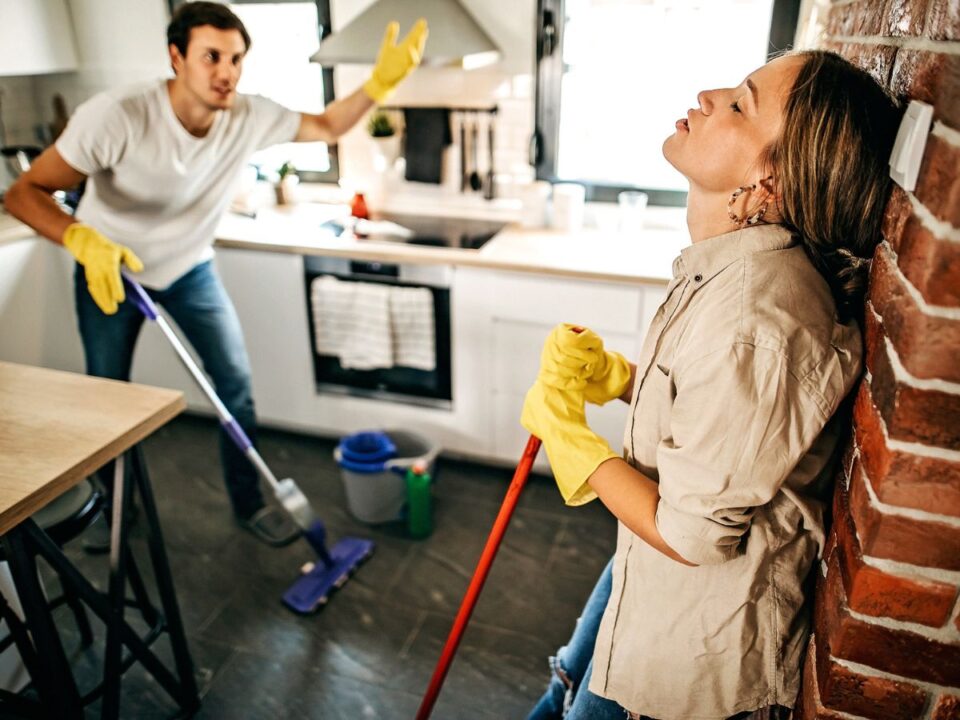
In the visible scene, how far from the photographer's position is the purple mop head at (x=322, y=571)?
218cm

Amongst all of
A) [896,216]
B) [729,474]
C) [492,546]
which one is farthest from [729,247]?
[492,546]

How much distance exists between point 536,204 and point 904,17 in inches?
79.5

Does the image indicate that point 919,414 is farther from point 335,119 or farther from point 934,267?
point 335,119

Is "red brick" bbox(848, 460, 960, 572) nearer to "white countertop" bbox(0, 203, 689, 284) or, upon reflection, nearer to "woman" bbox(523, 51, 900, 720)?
"woman" bbox(523, 51, 900, 720)

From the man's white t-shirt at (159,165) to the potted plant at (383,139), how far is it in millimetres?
676

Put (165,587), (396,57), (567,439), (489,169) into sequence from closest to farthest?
1. (567,439)
2. (165,587)
3. (396,57)
4. (489,169)

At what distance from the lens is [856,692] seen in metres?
0.90

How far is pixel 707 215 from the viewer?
1.08 metres

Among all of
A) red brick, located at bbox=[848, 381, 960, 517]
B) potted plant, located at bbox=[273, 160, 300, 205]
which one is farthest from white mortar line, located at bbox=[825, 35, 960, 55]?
potted plant, located at bbox=[273, 160, 300, 205]

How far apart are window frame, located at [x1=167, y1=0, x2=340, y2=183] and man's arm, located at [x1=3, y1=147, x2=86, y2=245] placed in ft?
3.94

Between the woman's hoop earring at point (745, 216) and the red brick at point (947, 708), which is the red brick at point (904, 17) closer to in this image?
the woman's hoop earring at point (745, 216)

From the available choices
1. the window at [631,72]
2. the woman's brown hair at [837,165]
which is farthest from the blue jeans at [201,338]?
the woman's brown hair at [837,165]

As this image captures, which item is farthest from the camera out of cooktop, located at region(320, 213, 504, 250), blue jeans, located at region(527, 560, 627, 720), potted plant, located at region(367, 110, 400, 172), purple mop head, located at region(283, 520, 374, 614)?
potted plant, located at region(367, 110, 400, 172)

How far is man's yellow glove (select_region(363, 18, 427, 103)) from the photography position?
2.32 meters
